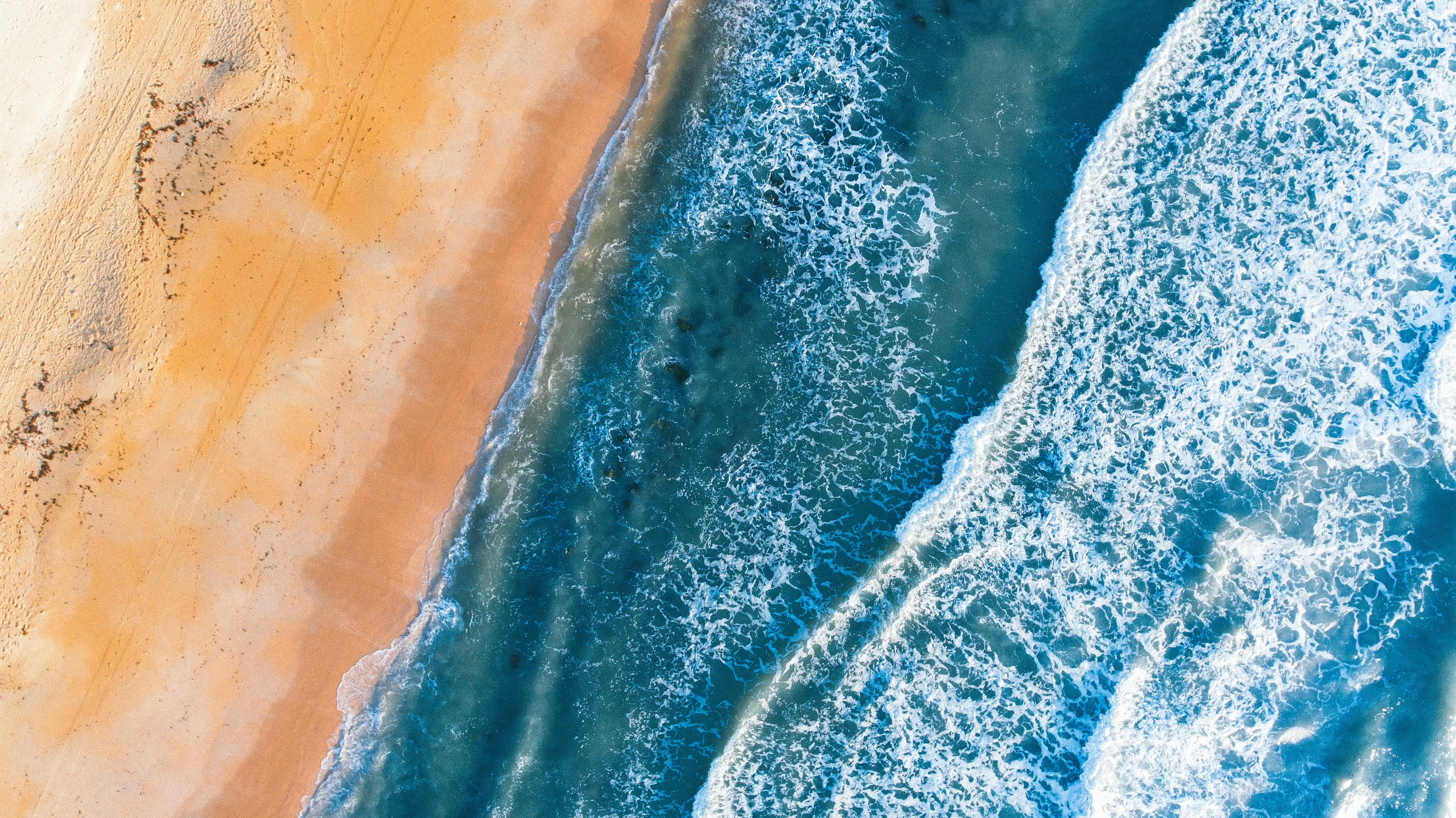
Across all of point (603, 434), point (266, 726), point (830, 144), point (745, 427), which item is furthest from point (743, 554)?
point (266, 726)

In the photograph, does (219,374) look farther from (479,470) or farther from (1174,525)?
(1174,525)

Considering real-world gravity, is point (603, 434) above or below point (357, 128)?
below

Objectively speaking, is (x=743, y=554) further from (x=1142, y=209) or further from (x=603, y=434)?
(x=1142, y=209)

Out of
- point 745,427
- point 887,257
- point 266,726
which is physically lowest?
point 266,726

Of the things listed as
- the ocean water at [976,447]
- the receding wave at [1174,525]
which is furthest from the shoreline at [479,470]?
the receding wave at [1174,525]

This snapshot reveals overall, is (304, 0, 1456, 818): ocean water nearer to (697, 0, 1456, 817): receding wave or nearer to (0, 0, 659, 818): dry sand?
(697, 0, 1456, 817): receding wave

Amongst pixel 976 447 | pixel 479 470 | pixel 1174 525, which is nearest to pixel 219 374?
pixel 479 470

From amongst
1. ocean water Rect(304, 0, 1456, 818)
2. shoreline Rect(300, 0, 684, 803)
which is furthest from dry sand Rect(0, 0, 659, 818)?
ocean water Rect(304, 0, 1456, 818)
